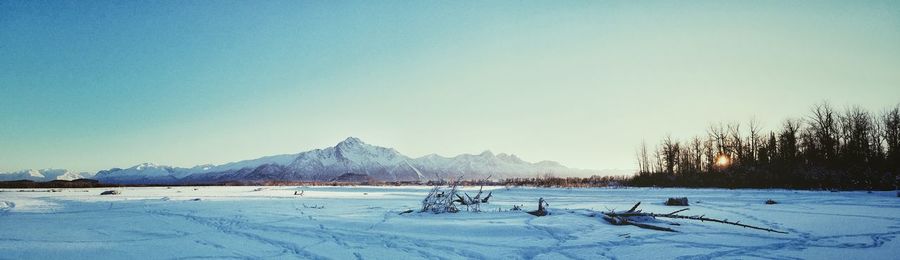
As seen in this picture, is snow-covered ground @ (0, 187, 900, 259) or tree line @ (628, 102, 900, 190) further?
tree line @ (628, 102, 900, 190)

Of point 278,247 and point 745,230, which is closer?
point 278,247

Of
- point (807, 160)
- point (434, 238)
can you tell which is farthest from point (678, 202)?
point (807, 160)

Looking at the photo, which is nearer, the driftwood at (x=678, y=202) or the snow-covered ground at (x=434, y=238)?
the snow-covered ground at (x=434, y=238)

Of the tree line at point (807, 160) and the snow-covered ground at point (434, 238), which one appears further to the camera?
the tree line at point (807, 160)

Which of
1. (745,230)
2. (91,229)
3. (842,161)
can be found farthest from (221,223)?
(842,161)

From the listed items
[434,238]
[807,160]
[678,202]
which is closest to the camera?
[434,238]

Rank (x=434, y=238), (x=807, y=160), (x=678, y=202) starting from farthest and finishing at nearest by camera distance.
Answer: (x=807, y=160), (x=678, y=202), (x=434, y=238)

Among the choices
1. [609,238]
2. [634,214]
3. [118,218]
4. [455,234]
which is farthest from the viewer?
[118,218]

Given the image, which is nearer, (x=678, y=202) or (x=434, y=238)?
(x=434, y=238)

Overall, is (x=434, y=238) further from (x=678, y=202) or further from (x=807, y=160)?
(x=807, y=160)

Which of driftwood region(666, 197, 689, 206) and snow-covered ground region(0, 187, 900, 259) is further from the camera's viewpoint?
driftwood region(666, 197, 689, 206)

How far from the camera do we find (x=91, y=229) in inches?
270

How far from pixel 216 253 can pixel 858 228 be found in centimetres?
962

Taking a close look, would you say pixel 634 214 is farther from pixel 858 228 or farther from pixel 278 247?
pixel 278 247
